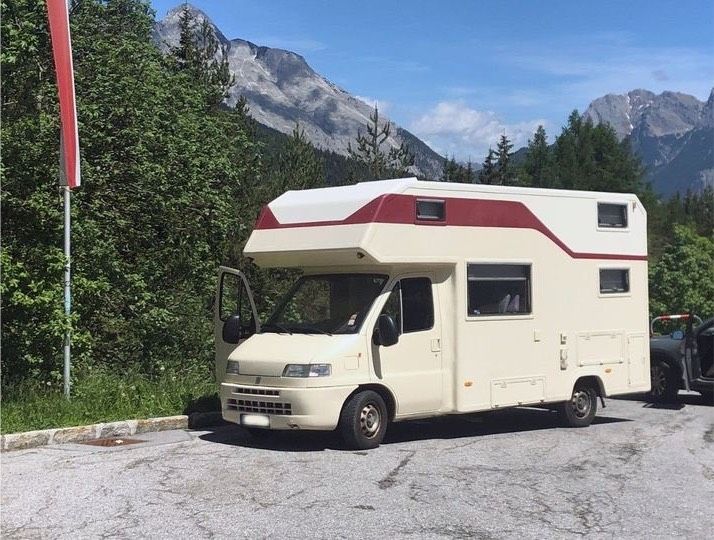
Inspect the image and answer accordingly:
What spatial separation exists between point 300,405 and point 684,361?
7666mm

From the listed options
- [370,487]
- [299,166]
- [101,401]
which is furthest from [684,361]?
[299,166]

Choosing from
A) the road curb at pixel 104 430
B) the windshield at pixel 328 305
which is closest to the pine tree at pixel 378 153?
the road curb at pixel 104 430

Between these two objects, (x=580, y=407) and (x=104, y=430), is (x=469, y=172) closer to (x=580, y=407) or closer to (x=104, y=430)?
(x=580, y=407)

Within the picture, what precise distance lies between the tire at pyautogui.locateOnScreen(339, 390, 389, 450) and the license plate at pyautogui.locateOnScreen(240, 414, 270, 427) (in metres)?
0.81

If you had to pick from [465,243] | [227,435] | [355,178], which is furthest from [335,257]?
[355,178]

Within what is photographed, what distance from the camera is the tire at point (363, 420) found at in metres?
9.35

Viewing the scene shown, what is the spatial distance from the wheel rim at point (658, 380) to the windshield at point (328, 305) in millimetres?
6979

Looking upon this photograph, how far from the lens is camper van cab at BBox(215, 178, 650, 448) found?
9.54 meters

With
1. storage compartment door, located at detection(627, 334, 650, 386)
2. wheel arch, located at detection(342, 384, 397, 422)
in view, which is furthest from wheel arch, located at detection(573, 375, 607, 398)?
wheel arch, located at detection(342, 384, 397, 422)

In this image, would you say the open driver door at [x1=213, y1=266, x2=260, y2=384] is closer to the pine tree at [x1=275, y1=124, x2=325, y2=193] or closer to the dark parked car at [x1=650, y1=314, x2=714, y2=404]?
the dark parked car at [x1=650, y1=314, x2=714, y2=404]

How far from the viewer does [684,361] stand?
46.3 ft

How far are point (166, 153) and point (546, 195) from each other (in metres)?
7.16

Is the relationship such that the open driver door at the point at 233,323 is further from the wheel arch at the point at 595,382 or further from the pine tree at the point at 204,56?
the pine tree at the point at 204,56

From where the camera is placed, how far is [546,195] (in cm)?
1152
